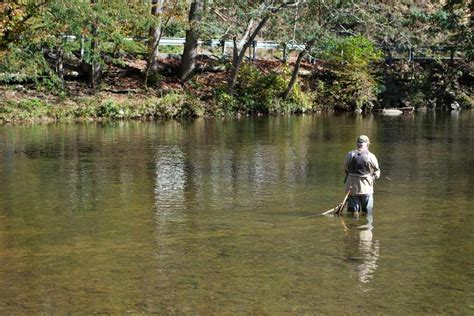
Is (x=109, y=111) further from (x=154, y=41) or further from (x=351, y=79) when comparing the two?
(x=351, y=79)

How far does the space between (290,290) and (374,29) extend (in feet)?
118

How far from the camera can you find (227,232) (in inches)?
521

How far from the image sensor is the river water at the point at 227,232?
967cm

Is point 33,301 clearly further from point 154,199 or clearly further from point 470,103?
point 470,103

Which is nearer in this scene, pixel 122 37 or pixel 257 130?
pixel 257 130

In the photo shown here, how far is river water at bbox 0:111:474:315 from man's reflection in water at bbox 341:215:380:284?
45 mm

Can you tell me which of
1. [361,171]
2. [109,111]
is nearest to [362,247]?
[361,171]

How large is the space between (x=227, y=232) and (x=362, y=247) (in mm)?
2447

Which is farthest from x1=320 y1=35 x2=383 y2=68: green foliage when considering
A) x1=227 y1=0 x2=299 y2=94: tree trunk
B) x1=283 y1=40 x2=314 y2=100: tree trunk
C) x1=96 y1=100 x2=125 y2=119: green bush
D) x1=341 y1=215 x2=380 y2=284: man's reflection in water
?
x1=341 y1=215 x2=380 y2=284: man's reflection in water

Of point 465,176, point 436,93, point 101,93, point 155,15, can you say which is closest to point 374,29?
point 436,93

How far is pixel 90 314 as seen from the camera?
8.99 m

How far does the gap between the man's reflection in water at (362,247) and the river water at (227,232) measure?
45 mm

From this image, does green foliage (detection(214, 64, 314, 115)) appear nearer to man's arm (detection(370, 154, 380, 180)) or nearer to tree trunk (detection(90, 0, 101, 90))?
tree trunk (detection(90, 0, 101, 90))

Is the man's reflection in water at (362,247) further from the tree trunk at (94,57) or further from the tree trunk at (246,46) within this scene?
the tree trunk at (94,57)
